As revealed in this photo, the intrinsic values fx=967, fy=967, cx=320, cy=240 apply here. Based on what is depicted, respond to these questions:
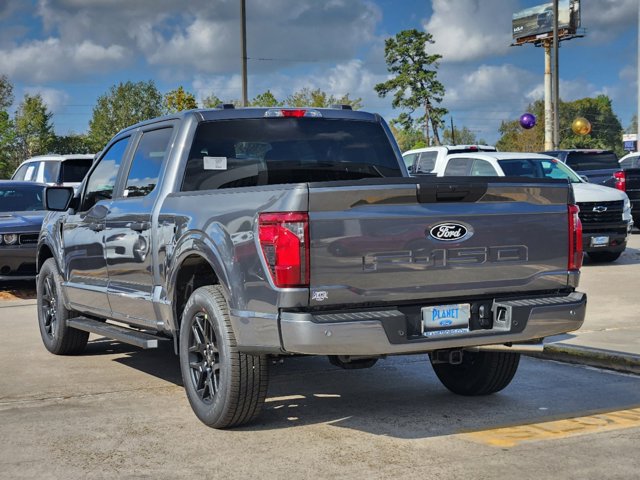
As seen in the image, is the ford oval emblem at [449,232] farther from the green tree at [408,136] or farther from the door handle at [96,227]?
the green tree at [408,136]

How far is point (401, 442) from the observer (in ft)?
18.2

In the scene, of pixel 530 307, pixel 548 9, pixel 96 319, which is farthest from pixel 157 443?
pixel 548 9

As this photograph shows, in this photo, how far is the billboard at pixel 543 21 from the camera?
86125 mm

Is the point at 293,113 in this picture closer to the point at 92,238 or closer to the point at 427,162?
the point at 92,238

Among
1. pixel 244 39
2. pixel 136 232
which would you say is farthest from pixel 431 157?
pixel 244 39

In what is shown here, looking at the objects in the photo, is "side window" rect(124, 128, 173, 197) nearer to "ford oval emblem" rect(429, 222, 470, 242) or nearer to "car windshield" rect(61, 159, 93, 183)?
"ford oval emblem" rect(429, 222, 470, 242)

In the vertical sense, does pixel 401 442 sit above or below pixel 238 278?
below

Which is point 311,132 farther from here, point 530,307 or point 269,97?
point 269,97

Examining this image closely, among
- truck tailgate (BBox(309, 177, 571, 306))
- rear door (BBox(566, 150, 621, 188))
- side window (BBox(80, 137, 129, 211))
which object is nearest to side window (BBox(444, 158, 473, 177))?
rear door (BBox(566, 150, 621, 188))

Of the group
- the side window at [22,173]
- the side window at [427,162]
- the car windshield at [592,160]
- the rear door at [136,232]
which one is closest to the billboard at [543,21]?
the car windshield at [592,160]

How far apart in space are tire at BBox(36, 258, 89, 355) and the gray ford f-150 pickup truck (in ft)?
4.52

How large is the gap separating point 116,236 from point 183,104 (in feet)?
139

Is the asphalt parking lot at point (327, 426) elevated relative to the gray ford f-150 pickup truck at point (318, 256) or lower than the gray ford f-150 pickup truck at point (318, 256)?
lower

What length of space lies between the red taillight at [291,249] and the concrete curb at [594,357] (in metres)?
3.55
